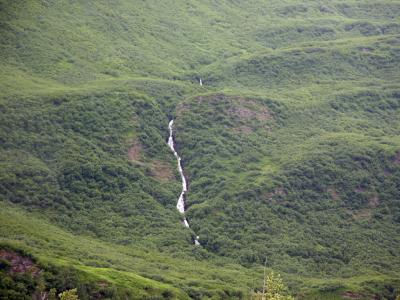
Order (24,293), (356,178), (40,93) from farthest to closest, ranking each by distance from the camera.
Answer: (40,93), (356,178), (24,293)

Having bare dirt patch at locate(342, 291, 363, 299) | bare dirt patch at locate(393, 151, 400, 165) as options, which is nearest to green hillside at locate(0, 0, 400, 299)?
bare dirt patch at locate(393, 151, 400, 165)

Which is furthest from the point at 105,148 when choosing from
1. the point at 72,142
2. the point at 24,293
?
the point at 24,293

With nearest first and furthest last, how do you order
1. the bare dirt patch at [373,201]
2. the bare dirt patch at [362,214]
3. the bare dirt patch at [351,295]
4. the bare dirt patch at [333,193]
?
the bare dirt patch at [351,295] → the bare dirt patch at [362,214] → the bare dirt patch at [373,201] → the bare dirt patch at [333,193]

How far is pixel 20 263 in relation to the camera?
103 m

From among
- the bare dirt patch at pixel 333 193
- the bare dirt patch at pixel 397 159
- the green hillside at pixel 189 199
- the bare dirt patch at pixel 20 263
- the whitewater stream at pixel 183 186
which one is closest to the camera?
the bare dirt patch at pixel 20 263

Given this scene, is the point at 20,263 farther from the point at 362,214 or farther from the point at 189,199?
the point at 362,214

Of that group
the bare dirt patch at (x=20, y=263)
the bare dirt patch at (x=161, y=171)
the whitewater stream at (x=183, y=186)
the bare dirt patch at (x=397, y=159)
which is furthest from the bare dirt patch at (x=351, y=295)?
the bare dirt patch at (x=161, y=171)

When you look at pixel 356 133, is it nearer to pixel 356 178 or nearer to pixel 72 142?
pixel 356 178

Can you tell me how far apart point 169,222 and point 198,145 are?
37.1 m

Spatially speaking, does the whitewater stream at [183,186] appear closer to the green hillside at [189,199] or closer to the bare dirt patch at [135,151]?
the green hillside at [189,199]

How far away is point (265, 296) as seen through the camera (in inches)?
3322

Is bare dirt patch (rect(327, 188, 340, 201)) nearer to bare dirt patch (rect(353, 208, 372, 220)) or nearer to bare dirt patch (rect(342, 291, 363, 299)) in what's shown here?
bare dirt patch (rect(353, 208, 372, 220))

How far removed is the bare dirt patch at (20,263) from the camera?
102 meters

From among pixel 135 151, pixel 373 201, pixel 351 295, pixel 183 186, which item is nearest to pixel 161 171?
pixel 183 186
